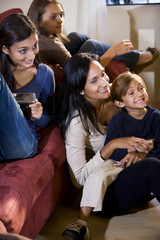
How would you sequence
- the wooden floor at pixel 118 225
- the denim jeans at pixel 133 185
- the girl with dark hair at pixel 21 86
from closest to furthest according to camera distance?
the girl with dark hair at pixel 21 86
the denim jeans at pixel 133 185
the wooden floor at pixel 118 225

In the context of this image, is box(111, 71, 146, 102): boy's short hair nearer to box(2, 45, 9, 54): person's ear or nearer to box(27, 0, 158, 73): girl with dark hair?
box(27, 0, 158, 73): girl with dark hair

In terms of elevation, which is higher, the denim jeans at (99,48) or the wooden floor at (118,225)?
the denim jeans at (99,48)

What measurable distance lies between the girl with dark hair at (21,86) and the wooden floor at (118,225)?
41 centimetres

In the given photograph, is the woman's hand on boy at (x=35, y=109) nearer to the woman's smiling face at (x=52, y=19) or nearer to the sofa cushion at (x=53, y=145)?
the sofa cushion at (x=53, y=145)

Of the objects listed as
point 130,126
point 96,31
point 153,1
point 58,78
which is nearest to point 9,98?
point 130,126

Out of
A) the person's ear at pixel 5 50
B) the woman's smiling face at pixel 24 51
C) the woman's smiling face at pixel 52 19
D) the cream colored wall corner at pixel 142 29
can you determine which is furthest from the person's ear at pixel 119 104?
the cream colored wall corner at pixel 142 29

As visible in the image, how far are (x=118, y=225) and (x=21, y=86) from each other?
76 cm

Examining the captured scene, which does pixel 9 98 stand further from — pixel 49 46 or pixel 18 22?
pixel 49 46

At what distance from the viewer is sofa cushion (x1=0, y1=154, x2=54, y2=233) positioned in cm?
113

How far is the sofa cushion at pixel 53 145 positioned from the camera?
4.97 feet

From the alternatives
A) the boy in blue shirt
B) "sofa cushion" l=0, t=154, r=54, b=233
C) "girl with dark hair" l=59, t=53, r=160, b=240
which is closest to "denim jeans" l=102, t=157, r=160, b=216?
"girl with dark hair" l=59, t=53, r=160, b=240

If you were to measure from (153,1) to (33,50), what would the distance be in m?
1.58

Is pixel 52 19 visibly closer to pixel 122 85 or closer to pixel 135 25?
pixel 122 85

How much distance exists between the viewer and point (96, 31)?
2812mm
